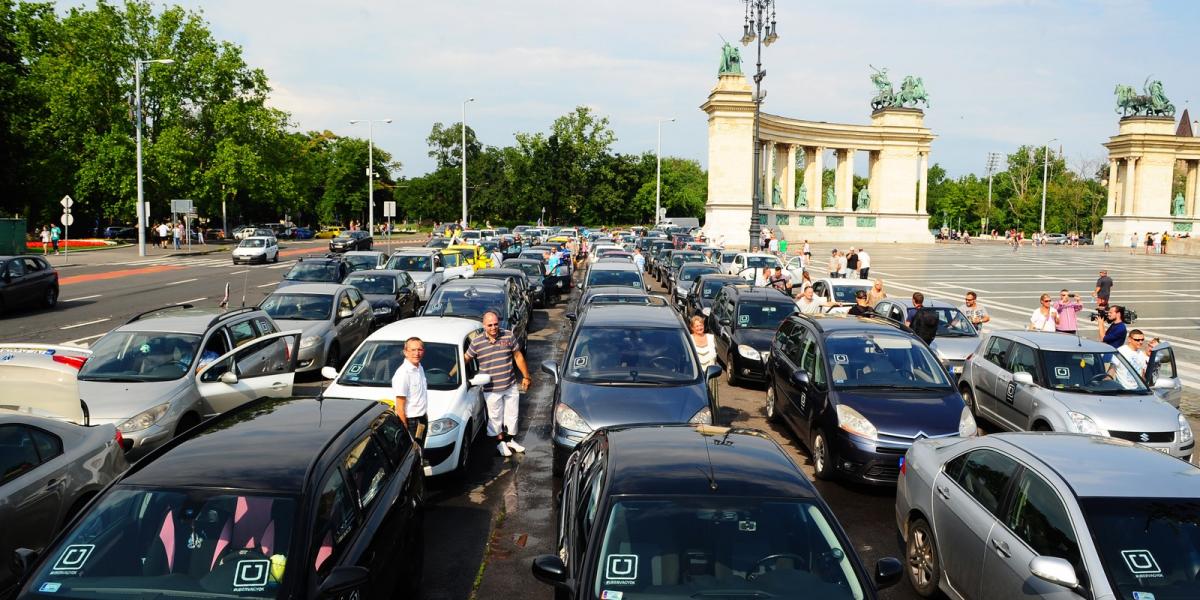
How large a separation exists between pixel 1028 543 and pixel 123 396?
887 centimetres

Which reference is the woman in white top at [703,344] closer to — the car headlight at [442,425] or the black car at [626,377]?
the black car at [626,377]

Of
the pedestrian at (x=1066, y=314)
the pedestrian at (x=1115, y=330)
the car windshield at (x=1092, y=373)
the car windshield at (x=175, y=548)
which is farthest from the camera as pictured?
the pedestrian at (x=1066, y=314)

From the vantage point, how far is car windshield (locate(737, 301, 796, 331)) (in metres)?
15.6

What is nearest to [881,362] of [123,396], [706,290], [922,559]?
[922,559]

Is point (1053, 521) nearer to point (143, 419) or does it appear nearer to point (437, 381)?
point (437, 381)

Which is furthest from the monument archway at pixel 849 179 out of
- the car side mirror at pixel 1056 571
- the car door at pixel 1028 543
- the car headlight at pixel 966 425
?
the car side mirror at pixel 1056 571

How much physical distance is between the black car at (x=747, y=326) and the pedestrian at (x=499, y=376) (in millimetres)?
5439

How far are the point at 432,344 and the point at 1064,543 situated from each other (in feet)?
24.1

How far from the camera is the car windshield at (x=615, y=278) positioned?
20625mm

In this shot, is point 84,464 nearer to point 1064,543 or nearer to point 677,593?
point 677,593

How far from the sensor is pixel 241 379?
1025 centimetres

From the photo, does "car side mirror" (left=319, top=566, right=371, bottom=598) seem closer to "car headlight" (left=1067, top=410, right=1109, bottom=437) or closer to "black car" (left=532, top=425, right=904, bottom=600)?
"black car" (left=532, top=425, right=904, bottom=600)

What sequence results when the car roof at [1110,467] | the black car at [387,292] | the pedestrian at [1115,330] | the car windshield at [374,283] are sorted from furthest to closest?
the car windshield at [374,283] → the black car at [387,292] → the pedestrian at [1115,330] → the car roof at [1110,467]

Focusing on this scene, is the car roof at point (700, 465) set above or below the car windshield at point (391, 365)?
above
